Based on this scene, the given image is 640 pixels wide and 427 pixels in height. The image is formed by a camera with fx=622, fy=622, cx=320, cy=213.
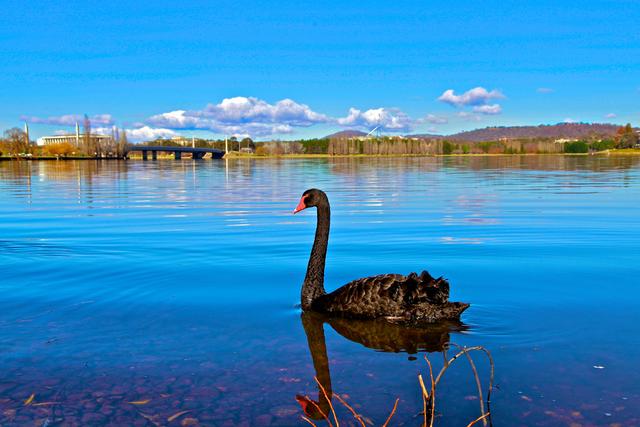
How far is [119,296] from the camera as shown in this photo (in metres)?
8.60

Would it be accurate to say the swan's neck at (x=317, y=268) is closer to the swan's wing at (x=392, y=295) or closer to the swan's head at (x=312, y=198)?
the swan's head at (x=312, y=198)

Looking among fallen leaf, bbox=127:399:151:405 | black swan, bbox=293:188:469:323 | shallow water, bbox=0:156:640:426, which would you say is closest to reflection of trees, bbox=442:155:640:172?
shallow water, bbox=0:156:640:426

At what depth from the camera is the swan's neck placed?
7.70m

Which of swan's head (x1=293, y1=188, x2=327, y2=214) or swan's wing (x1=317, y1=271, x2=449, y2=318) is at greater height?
swan's head (x1=293, y1=188, x2=327, y2=214)

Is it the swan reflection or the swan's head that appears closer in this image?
the swan reflection

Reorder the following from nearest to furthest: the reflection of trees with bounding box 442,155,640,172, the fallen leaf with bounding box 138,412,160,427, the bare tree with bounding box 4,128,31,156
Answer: the fallen leaf with bounding box 138,412,160,427, the reflection of trees with bounding box 442,155,640,172, the bare tree with bounding box 4,128,31,156

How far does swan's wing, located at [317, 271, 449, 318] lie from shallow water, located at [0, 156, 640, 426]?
0.36m

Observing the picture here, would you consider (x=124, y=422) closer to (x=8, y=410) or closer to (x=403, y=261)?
(x=8, y=410)

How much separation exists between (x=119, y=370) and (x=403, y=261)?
21.2 feet

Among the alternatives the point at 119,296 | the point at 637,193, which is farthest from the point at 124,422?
the point at 637,193

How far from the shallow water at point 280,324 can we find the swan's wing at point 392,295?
0.36 meters

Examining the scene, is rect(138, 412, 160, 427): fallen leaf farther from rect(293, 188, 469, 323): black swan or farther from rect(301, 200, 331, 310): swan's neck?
rect(301, 200, 331, 310): swan's neck

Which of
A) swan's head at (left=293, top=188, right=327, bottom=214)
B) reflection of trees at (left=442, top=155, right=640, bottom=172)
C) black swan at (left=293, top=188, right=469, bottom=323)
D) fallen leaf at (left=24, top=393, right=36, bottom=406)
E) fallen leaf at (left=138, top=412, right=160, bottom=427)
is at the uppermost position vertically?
reflection of trees at (left=442, top=155, right=640, bottom=172)

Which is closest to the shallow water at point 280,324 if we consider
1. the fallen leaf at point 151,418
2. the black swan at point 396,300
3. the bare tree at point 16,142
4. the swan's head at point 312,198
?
the fallen leaf at point 151,418
